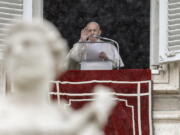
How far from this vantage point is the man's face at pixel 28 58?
5797 mm

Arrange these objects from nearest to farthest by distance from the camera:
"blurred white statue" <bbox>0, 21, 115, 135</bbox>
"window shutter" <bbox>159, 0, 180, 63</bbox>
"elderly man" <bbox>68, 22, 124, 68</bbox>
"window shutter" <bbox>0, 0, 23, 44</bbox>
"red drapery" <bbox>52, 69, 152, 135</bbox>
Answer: "blurred white statue" <bbox>0, 21, 115, 135</bbox> → "window shutter" <bbox>159, 0, 180, 63</bbox> → "window shutter" <bbox>0, 0, 23, 44</bbox> → "red drapery" <bbox>52, 69, 152, 135</bbox> → "elderly man" <bbox>68, 22, 124, 68</bbox>

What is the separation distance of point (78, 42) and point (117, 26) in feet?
5.69

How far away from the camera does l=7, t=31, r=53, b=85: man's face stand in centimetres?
580

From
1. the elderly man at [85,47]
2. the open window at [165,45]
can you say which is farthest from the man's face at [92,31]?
the open window at [165,45]

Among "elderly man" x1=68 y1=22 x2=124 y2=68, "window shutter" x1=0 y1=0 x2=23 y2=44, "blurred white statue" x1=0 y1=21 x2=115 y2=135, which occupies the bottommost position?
"blurred white statue" x1=0 y1=21 x2=115 y2=135

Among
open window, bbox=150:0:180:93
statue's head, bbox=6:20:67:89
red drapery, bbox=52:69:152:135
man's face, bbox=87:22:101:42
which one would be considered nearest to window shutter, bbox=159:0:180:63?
open window, bbox=150:0:180:93

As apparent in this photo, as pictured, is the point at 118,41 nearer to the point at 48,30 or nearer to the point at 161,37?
the point at 161,37

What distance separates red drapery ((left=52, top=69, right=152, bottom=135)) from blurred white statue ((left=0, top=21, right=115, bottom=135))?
773cm

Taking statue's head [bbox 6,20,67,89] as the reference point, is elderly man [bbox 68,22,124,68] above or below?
above

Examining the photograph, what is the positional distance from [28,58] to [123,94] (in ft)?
25.9

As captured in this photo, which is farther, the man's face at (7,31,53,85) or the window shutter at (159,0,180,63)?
the window shutter at (159,0,180,63)

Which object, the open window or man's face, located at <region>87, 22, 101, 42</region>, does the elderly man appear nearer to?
man's face, located at <region>87, 22, 101, 42</region>

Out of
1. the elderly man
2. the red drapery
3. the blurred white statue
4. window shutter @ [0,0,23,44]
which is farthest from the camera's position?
the elderly man

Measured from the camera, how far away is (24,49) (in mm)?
5840
